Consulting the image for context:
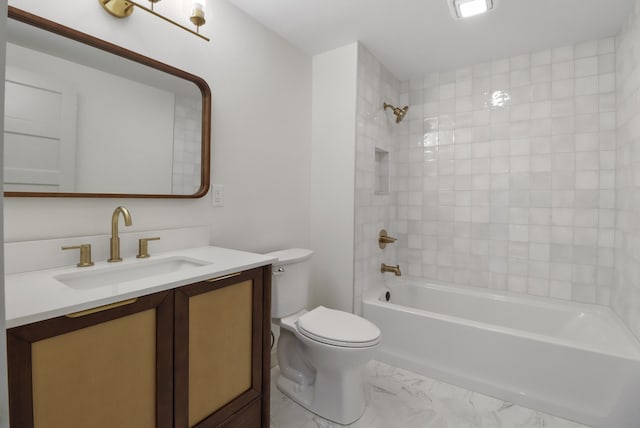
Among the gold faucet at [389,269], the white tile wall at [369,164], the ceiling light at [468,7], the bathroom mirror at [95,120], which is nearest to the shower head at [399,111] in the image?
the white tile wall at [369,164]

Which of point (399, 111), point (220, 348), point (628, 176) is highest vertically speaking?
point (399, 111)

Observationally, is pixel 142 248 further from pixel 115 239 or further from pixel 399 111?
pixel 399 111

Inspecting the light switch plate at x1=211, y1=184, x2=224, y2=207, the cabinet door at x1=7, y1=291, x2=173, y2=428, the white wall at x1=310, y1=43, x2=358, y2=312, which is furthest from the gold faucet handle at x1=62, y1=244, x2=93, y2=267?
the white wall at x1=310, y1=43, x2=358, y2=312

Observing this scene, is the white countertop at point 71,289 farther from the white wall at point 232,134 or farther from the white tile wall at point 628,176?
the white tile wall at point 628,176

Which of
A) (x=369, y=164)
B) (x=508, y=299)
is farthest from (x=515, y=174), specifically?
(x=369, y=164)

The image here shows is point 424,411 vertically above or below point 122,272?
below

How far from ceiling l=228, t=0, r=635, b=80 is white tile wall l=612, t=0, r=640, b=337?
0.22 metres

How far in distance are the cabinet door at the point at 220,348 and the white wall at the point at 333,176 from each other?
998 millimetres

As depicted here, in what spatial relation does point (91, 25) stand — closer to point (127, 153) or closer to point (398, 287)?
point (127, 153)

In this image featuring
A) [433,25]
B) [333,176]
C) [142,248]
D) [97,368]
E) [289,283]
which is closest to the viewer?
[97,368]

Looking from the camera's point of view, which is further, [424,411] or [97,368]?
[424,411]

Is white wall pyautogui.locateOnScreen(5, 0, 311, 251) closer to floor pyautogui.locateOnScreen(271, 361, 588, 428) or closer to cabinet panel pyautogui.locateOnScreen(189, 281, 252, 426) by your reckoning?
cabinet panel pyautogui.locateOnScreen(189, 281, 252, 426)

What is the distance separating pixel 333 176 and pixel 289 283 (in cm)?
89

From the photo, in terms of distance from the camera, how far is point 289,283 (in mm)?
1817
